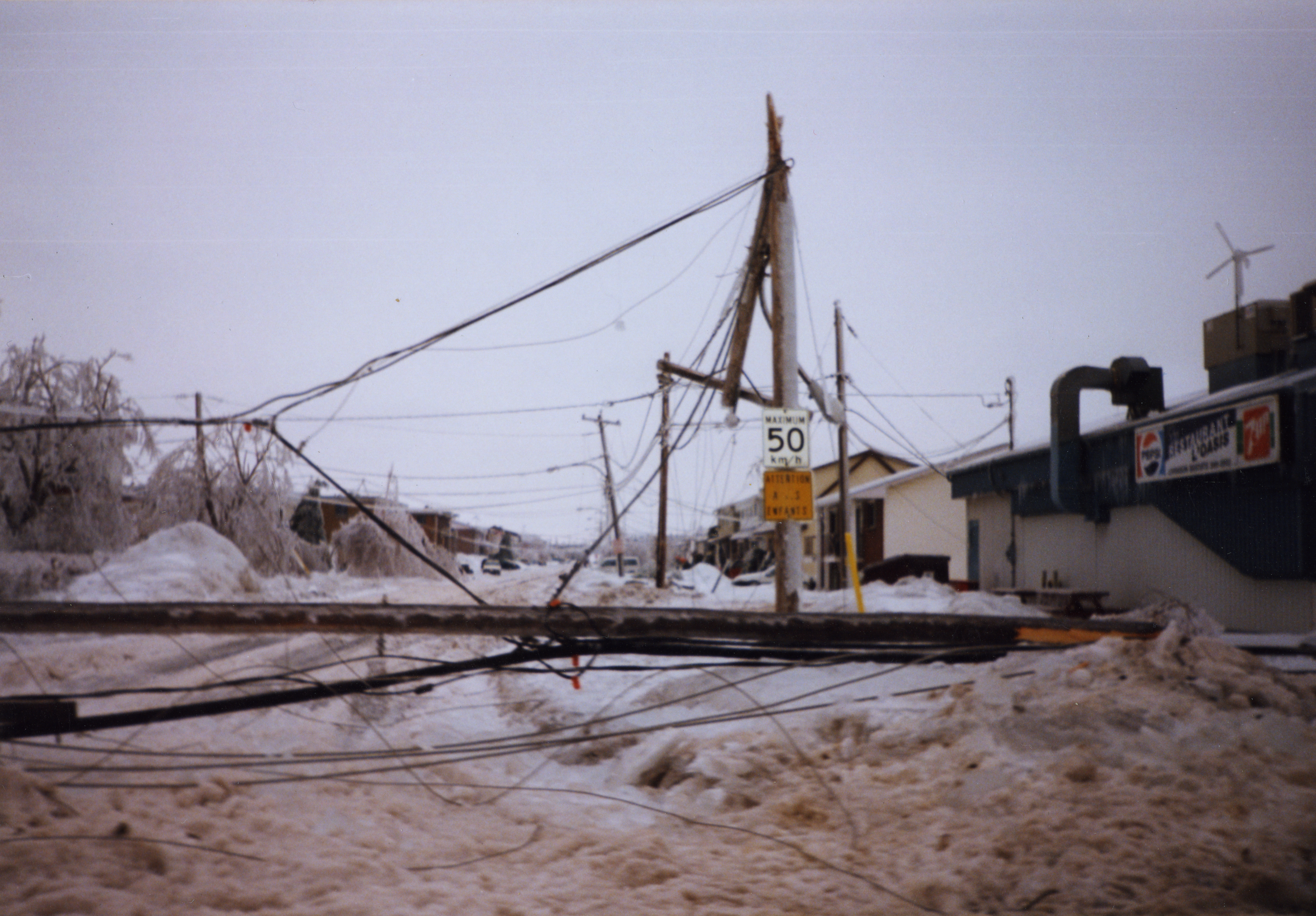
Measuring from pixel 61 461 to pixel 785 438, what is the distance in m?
17.6

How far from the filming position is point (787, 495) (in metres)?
9.61

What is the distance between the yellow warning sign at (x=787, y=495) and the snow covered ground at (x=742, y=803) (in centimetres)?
230

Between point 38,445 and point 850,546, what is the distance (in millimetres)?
17998

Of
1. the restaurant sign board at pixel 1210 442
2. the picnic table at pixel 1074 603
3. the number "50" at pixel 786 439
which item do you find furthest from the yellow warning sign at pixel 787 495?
the picnic table at pixel 1074 603

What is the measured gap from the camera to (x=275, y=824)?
15.2ft

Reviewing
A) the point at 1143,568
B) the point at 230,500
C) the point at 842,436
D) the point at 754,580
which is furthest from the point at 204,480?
the point at 754,580

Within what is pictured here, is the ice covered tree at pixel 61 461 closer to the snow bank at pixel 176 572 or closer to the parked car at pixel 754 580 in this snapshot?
the snow bank at pixel 176 572

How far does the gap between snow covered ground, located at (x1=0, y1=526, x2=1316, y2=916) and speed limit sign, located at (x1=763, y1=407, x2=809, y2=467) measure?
110 inches

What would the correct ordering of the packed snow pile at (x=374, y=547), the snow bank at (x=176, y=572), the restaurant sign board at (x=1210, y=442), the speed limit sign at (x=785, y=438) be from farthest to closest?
the packed snow pile at (x=374, y=547)
the snow bank at (x=176, y=572)
the restaurant sign board at (x=1210, y=442)
the speed limit sign at (x=785, y=438)

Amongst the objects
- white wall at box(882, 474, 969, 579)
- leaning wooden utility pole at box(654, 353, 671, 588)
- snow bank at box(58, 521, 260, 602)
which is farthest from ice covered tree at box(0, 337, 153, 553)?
white wall at box(882, 474, 969, 579)

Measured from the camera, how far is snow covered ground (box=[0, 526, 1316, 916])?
3.67m

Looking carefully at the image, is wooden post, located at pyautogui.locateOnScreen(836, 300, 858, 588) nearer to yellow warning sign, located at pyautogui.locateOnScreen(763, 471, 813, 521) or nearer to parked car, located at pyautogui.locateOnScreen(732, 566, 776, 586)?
yellow warning sign, located at pyautogui.locateOnScreen(763, 471, 813, 521)

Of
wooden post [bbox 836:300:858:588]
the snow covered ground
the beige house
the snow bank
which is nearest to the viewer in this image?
the snow covered ground

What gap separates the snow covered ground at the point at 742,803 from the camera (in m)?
3.67
